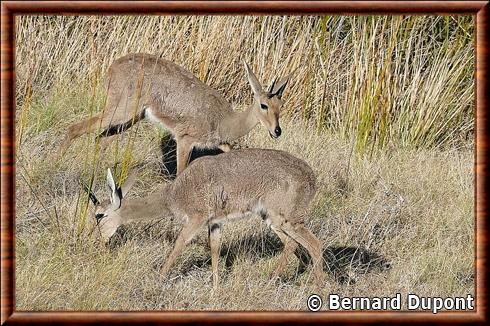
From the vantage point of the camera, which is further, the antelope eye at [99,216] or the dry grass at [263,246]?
the antelope eye at [99,216]

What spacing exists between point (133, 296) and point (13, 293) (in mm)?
855

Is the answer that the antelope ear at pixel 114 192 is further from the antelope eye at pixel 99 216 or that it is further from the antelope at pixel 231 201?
the antelope eye at pixel 99 216

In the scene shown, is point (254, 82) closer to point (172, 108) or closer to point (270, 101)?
point (270, 101)

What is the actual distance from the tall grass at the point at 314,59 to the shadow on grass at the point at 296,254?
2.33m

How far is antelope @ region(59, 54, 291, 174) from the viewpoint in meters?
8.90

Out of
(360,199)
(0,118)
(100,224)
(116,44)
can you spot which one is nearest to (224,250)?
(100,224)

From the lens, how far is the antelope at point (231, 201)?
22.4ft

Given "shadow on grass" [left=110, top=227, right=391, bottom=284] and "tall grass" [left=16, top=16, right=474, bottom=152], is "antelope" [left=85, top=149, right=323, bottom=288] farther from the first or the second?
"tall grass" [left=16, top=16, right=474, bottom=152]

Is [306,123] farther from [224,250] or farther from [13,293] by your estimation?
[13,293]

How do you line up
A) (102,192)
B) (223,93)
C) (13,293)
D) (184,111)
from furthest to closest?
(223,93) < (184,111) < (102,192) < (13,293)

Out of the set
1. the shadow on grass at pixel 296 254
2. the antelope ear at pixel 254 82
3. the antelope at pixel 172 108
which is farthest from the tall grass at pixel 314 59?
the shadow on grass at pixel 296 254

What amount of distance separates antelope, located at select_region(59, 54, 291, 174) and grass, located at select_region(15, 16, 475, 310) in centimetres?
22

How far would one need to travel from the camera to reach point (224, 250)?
7.24 metres

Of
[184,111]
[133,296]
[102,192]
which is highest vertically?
[184,111]
